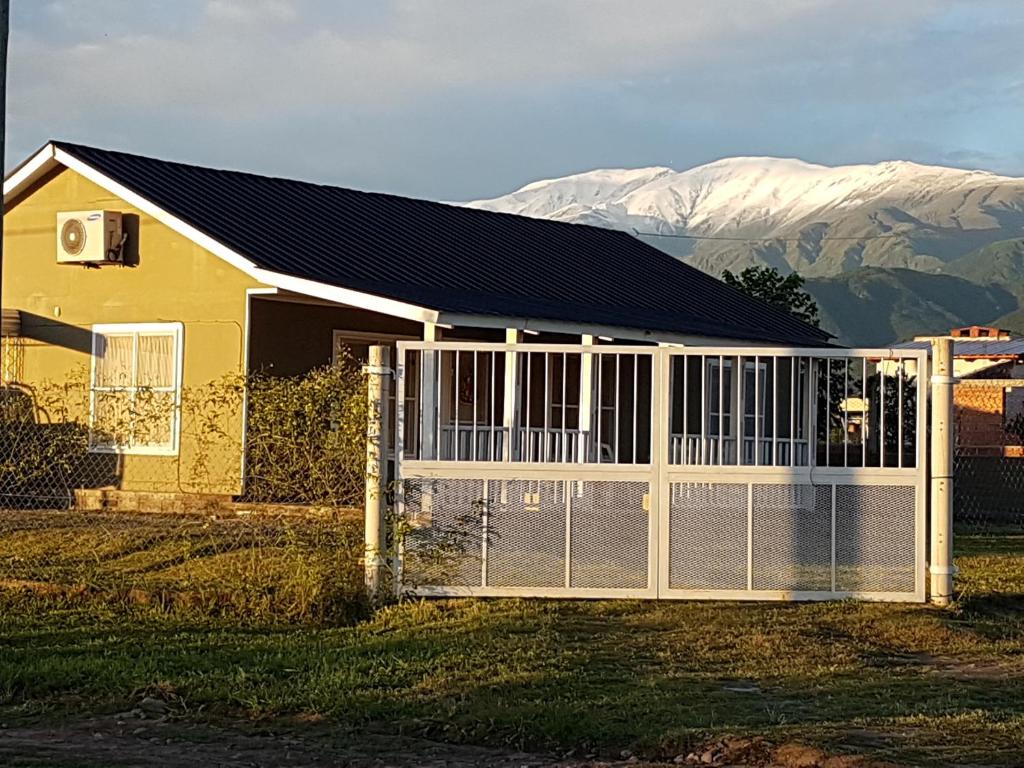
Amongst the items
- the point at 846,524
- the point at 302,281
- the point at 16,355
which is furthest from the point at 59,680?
the point at 16,355

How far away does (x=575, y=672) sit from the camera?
9.02 m

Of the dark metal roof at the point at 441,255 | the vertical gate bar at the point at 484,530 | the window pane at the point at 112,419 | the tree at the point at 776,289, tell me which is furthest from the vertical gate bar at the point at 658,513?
the tree at the point at 776,289

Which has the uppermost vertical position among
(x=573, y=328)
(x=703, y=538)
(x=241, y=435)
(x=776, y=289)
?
(x=776, y=289)

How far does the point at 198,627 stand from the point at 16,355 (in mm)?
11039

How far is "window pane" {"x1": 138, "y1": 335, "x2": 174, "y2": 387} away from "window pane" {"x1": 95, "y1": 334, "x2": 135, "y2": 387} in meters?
0.18

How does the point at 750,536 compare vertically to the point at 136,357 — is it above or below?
below

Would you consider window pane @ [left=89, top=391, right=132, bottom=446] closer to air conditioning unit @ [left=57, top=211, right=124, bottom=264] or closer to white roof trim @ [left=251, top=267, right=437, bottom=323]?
white roof trim @ [left=251, top=267, right=437, bottom=323]

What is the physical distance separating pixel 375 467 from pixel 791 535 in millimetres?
2957

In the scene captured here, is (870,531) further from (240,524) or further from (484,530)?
(240,524)

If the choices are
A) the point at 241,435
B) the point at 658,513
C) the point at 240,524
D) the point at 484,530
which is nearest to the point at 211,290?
the point at 241,435

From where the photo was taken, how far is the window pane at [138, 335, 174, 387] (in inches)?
752

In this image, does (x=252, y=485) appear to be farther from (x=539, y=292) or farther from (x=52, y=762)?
(x=539, y=292)

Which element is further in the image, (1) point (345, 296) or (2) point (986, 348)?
(2) point (986, 348)

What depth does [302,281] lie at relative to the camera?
17297 millimetres
